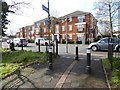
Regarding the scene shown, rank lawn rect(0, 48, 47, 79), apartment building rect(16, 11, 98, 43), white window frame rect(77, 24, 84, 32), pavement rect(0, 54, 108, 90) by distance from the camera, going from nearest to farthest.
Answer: pavement rect(0, 54, 108, 90) < lawn rect(0, 48, 47, 79) < apartment building rect(16, 11, 98, 43) < white window frame rect(77, 24, 84, 32)

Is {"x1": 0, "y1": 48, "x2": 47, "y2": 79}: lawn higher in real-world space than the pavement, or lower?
higher

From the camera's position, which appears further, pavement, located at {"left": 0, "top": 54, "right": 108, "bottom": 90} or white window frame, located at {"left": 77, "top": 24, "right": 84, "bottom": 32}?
white window frame, located at {"left": 77, "top": 24, "right": 84, "bottom": 32}

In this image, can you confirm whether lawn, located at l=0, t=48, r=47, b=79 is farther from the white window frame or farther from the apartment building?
the white window frame

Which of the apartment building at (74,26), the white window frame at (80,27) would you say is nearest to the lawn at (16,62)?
the apartment building at (74,26)

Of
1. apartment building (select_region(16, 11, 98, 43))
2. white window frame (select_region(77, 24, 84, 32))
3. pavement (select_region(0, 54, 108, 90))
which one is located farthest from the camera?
white window frame (select_region(77, 24, 84, 32))

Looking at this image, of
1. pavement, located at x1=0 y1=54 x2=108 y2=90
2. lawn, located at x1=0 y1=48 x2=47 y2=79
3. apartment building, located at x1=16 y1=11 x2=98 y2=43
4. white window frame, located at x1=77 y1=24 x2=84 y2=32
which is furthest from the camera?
white window frame, located at x1=77 y1=24 x2=84 y2=32

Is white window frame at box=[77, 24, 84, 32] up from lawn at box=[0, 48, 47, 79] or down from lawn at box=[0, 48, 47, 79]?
up

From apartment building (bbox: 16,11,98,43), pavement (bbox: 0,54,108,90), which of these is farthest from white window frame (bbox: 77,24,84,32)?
pavement (bbox: 0,54,108,90)

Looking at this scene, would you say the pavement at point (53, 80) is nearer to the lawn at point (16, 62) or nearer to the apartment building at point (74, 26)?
the lawn at point (16, 62)

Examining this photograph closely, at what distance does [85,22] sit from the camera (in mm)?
51312

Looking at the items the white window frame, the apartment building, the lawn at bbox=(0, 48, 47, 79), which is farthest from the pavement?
the white window frame

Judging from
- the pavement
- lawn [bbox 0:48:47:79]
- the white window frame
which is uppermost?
the white window frame

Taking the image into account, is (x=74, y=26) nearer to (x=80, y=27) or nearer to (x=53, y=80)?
(x=80, y=27)

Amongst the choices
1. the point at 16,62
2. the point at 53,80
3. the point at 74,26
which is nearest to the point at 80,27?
the point at 74,26
